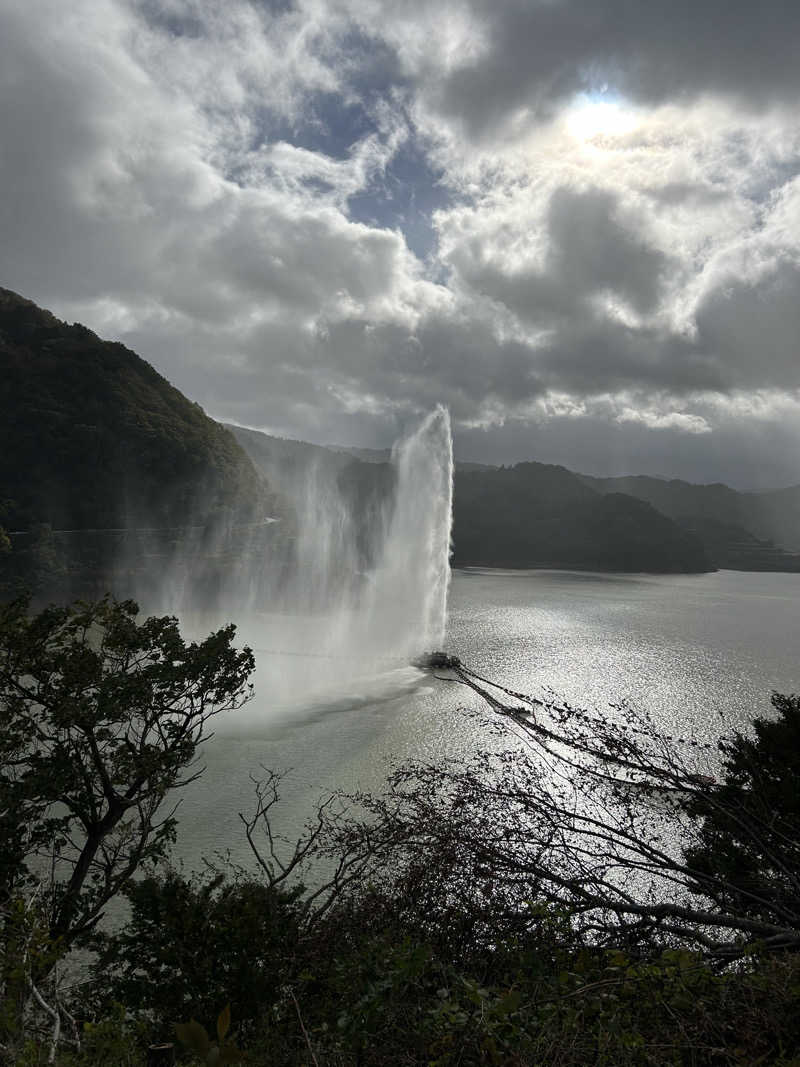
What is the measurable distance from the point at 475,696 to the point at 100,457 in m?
62.8

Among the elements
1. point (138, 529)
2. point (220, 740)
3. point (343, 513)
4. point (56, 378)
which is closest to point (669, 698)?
point (220, 740)

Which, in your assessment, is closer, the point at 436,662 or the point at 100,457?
the point at 436,662

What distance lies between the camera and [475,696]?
28.7 m

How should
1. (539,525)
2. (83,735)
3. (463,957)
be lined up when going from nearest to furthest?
(463,957) → (83,735) → (539,525)

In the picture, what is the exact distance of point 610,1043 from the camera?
349 centimetres

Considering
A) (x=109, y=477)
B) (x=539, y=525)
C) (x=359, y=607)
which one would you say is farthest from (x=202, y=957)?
(x=539, y=525)

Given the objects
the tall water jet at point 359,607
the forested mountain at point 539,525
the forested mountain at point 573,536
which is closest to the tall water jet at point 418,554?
the tall water jet at point 359,607

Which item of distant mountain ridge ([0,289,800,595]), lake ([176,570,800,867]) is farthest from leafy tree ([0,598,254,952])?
distant mountain ridge ([0,289,800,595])

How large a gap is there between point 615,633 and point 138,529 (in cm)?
5405

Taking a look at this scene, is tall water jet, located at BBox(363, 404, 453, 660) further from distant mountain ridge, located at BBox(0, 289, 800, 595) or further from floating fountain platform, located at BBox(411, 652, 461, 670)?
distant mountain ridge, located at BBox(0, 289, 800, 595)

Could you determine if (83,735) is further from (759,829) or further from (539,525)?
(539,525)

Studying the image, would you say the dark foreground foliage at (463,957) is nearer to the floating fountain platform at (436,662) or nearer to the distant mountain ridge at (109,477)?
the floating fountain platform at (436,662)

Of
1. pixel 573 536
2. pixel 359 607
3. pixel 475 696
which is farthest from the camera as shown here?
pixel 573 536

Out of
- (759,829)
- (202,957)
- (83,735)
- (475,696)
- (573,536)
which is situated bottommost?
(475,696)
